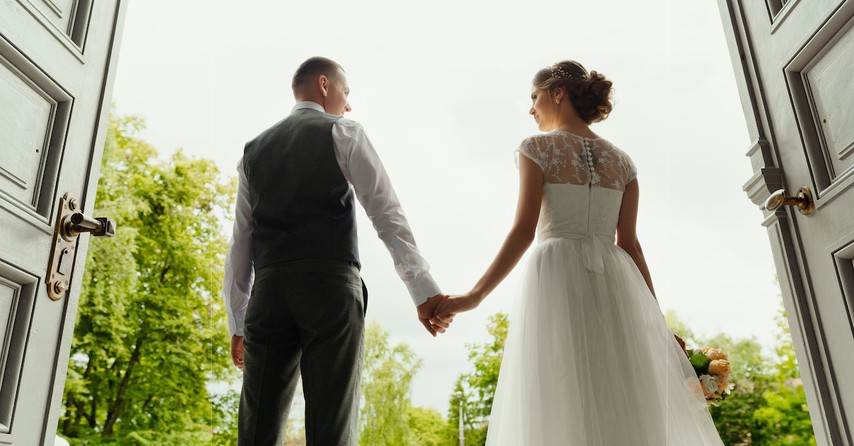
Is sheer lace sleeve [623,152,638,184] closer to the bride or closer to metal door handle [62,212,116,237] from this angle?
the bride

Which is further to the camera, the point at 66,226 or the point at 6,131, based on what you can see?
the point at 66,226

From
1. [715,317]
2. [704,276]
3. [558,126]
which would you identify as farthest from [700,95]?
[558,126]

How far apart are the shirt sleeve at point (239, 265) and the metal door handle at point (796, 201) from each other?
1324 mm

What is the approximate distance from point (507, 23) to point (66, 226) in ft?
88.6

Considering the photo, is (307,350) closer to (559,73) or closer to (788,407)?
(559,73)

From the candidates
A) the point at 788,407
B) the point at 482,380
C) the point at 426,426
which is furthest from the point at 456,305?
the point at 426,426

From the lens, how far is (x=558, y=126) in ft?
6.79

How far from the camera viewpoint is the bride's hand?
1907mm

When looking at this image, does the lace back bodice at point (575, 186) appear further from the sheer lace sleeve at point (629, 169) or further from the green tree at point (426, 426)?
the green tree at point (426, 426)

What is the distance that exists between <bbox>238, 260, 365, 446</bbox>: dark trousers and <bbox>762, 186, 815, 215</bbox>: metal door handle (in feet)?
3.20

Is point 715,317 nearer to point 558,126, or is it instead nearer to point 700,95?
point 700,95

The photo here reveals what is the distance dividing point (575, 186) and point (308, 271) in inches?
30.6

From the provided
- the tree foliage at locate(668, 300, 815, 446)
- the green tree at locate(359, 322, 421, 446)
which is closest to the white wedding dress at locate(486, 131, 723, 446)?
the tree foliage at locate(668, 300, 815, 446)

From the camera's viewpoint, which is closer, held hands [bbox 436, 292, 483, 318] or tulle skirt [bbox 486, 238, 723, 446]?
tulle skirt [bbox 486, 238, 723, 446]
